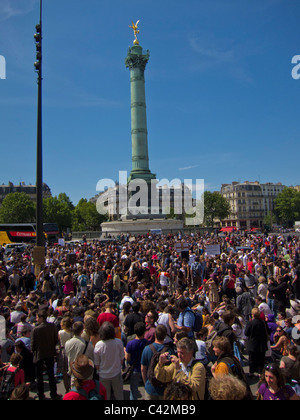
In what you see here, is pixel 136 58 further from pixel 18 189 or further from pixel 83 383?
pixel 18 189

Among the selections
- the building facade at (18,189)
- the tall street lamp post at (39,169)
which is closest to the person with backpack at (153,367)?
the tall street lamp post at (39,169)

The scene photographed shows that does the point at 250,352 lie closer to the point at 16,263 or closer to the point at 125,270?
the point at 125,270

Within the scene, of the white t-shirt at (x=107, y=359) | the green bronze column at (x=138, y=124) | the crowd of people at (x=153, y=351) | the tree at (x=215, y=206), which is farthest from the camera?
the tree at (x=215, y=206)

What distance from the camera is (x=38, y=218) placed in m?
9.23

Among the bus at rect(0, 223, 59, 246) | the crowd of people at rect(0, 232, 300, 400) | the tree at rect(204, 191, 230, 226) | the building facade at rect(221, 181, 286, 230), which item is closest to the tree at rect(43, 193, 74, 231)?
the tree at rect(204, 191, 230, 226)

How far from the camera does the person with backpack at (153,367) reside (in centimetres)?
375

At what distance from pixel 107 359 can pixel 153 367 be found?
818 mm

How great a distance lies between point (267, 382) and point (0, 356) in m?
4.26

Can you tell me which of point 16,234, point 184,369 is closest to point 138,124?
point 16,234

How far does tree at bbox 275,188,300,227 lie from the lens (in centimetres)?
9056

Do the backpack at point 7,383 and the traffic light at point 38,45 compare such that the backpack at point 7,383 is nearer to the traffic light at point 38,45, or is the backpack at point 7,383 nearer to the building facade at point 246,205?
the traffic light at point 38,45

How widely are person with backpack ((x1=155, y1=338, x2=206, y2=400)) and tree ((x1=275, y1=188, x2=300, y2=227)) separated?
94.0 metres

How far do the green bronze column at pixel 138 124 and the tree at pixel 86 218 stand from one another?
4199cm

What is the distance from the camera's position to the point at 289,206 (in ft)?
297
